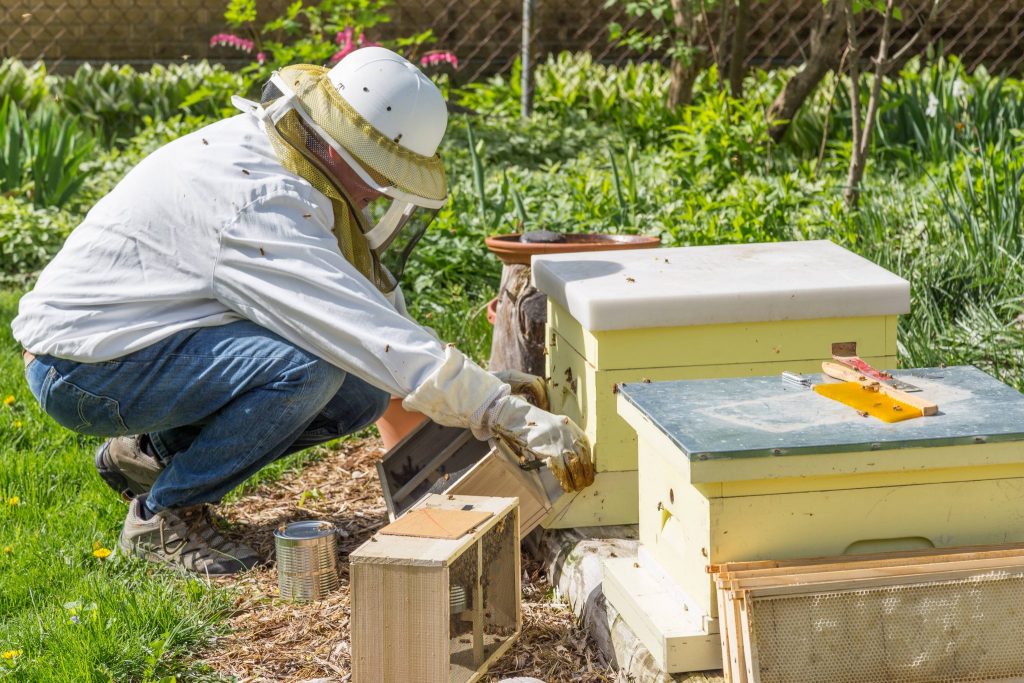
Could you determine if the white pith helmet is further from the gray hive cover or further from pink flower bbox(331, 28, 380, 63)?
pink flower bbox(331, 28, 380, 63)

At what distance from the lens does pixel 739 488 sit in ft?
5.98

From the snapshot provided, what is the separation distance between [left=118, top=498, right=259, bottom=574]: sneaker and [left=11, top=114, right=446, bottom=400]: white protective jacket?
1.45ft

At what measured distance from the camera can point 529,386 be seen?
115 inches

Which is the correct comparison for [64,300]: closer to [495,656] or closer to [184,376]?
[184,376]

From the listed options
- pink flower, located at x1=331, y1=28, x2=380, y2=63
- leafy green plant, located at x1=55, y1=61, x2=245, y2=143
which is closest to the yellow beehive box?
pink flower, located at x1=331, y1=28, x2=380, y2=63

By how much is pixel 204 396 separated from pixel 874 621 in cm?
158

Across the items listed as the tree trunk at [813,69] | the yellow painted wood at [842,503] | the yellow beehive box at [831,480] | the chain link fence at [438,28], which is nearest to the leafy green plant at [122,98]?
the chain link fence at [438,28]

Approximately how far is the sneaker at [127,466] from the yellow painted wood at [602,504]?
41.1 inches

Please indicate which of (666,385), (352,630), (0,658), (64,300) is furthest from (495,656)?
(64,300)

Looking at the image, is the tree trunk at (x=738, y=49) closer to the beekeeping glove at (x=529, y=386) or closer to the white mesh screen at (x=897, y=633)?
the beekeeping glove at (x=529, y=386)

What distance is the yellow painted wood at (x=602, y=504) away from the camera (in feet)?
8.54

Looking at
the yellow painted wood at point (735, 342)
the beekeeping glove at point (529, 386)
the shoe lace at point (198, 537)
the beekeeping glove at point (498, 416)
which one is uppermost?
the yellow painted wood at point (735, 342)

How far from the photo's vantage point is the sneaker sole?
3053 mm

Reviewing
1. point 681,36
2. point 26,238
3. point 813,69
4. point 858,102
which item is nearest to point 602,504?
point 858,102
